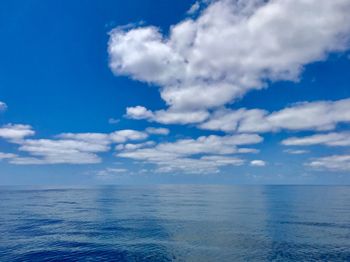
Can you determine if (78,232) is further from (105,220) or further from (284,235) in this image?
(284,235)

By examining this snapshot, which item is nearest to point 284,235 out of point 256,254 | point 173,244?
point 256,254

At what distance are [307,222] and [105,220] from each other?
61.8 meters

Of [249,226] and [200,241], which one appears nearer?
[200,241]

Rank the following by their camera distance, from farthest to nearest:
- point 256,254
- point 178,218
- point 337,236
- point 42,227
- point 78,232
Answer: point 178,218 → point 42,227 → point 78,232 → point 337,236 → point 256,254

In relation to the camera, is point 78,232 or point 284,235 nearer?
point 284,235

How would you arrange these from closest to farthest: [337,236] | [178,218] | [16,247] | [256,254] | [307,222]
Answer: [256,254] < [16,247] < [337,236] < [307,222] < [178,218]

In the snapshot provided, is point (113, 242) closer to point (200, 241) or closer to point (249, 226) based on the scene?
point (200, 241)

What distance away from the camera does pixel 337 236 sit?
231ft

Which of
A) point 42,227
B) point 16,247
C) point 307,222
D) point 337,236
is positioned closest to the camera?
point 16,247

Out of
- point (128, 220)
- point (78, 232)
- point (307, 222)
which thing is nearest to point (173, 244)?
point (78, 232)

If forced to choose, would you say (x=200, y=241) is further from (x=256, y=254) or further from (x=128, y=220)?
(x=128, y=220)

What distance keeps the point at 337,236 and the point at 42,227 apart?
74.6 meters

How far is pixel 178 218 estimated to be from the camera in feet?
322

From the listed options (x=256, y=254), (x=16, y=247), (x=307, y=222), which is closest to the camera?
(x=256, y=254)
